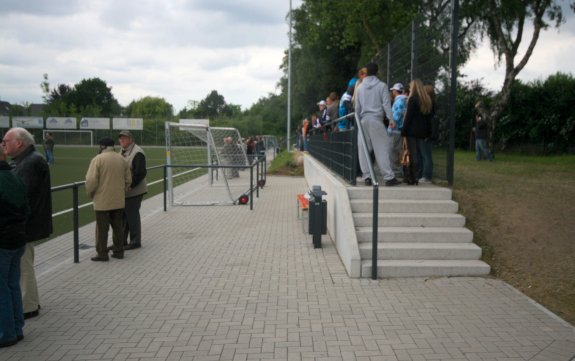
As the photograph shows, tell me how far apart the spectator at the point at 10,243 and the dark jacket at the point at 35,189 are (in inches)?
18.6

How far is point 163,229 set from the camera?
1016 cm

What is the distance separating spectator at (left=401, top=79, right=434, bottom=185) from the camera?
8.40 m

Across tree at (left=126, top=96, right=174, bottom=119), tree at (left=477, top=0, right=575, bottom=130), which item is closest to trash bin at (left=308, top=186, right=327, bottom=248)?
tree at (left=477, top=0, right=575, bottom=130)

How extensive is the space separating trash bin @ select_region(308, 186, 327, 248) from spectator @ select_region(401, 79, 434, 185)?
162cm

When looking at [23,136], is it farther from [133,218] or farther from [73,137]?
[73,137]

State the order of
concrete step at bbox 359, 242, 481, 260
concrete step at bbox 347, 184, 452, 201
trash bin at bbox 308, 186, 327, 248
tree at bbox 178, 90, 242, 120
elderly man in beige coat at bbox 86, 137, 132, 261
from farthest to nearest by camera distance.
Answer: tree at bbox 178, 90, 242, 120
trash bin at bbox 308, 186, 327, 248
concrete step at bbox 347, 184, 452, 201
elderly man in beige coat at bbox 86, 137, 132, 261
concrete step at bbox 359, 242, 481, 260

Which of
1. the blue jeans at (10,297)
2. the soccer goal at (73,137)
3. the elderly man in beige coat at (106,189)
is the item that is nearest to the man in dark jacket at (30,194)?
the blue jeans at (10,297)

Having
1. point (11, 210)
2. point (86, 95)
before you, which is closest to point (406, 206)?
point (11, 210)

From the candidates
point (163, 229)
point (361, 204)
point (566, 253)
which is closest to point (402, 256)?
point (361, 204)

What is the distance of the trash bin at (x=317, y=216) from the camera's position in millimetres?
8062

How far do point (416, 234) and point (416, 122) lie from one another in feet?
7.33

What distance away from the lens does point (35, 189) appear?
5062 millimetres

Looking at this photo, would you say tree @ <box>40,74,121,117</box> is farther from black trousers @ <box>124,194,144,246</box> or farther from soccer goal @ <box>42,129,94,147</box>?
black trousers @ <box>124,194,144,246</box>

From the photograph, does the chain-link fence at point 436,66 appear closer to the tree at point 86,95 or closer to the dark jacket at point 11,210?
the dark jacket at point 11,210
